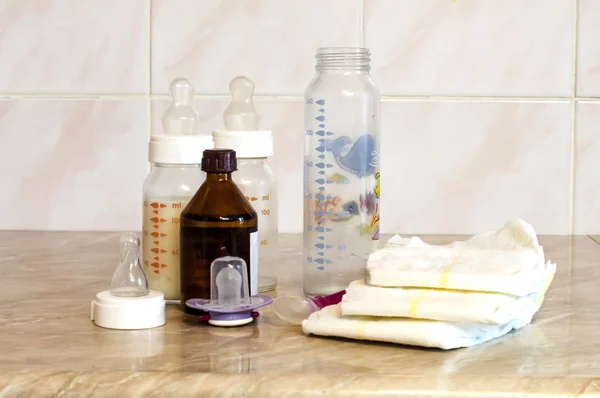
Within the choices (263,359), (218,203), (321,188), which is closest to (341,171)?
(321,188)

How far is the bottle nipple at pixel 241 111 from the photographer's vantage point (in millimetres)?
928

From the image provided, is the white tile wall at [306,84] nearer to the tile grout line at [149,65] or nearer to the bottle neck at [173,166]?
the tile grout line at [149,65]

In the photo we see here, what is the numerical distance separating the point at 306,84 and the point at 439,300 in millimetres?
644

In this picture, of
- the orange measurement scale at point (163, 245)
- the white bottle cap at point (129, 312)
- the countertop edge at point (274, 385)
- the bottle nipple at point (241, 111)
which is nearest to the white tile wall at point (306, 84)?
the bottle nipple at point (241, 111)

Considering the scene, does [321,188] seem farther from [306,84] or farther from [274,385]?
[306,84]

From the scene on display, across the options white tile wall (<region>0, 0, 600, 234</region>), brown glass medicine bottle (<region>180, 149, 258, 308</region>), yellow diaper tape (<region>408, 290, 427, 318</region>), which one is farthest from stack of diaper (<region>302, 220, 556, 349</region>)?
white tile wall (<region>0, 0, 600, 234</region>)

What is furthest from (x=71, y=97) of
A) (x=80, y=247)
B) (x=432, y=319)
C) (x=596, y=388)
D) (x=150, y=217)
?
(x=596, y=388)

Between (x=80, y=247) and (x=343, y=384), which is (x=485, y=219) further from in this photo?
(x=343, y=384)

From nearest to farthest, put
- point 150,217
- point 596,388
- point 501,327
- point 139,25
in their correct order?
1. point 596,388
2. point 501,327
3. point 150,217
4. point 139,25

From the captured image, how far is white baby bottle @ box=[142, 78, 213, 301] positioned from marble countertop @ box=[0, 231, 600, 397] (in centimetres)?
5

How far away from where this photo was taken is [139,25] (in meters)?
1.31

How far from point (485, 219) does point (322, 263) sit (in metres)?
0.52

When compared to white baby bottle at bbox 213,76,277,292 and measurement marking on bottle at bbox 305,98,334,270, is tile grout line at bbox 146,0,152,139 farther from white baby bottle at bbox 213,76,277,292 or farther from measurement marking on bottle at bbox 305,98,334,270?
measurement marking on bottle at bbox 305,98,334,270

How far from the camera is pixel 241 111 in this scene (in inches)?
36.7
